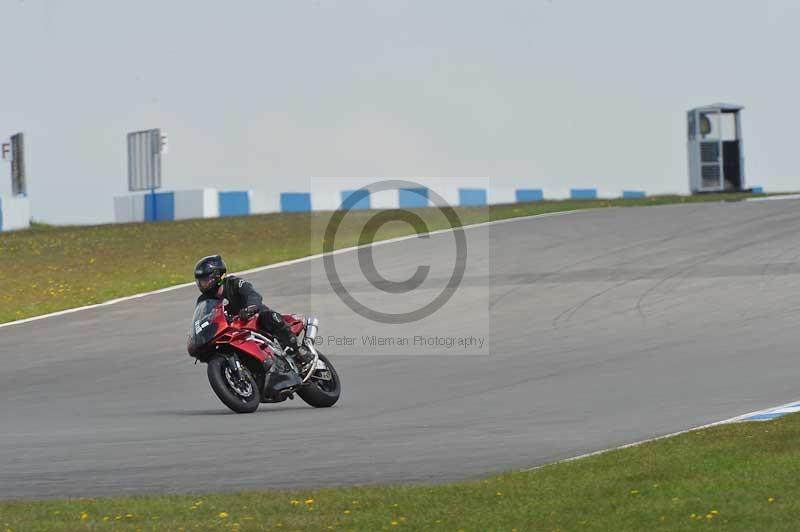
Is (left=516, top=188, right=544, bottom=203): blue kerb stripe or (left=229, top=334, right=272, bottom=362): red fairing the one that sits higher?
(left=516, top=188, right=544, bottom=203): blue kerb stripe

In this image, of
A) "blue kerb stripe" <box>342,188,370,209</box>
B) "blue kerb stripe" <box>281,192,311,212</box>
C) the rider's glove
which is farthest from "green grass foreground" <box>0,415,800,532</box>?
"blue kerb stripe" <box>342,188,370,209</box>

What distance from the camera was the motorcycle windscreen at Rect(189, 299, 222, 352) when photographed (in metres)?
13.1

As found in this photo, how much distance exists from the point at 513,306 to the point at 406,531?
14.3 m

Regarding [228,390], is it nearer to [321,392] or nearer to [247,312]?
[247,312]

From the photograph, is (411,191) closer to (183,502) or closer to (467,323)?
(467,323)

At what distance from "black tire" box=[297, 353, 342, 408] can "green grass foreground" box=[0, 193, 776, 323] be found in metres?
11.6

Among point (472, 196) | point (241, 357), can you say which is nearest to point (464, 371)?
point (241, 357)

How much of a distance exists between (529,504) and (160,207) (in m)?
39.8

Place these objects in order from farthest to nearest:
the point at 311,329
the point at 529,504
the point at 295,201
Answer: the point at 295,201
the point at 311,329
the point at 529,504

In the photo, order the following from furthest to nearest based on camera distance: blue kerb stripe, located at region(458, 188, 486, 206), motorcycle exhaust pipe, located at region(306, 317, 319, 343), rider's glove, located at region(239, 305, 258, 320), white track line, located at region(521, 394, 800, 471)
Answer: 1. blue kerb stripe, located at region(458, 188, 486, 206)
2. motorcycle exhaust pipe, located at region(306, 317, 319, 343)
3. rider's glove, located at region(239, 305, 258, 320)
4. white track line, located at region(521, 394, 800, 471)

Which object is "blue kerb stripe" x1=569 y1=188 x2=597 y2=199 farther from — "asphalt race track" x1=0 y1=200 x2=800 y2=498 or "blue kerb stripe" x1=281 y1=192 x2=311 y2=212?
"asphalt race track" x1=0 y1=200 x2=800 y2=498

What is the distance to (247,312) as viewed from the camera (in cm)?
1334

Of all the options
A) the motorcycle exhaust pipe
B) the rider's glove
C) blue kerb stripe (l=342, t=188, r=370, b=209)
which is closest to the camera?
the rider's glove

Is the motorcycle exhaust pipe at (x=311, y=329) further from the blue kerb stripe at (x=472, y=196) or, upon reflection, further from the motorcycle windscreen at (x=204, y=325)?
the blue kerb stripe at (x=472, y=196)
